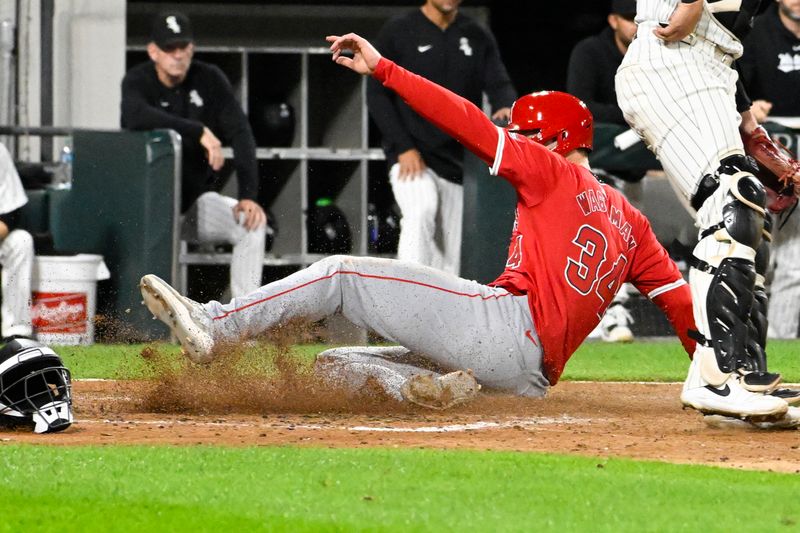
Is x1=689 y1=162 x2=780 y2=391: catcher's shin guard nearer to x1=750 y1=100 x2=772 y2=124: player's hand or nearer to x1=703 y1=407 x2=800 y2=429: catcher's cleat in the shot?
x1=703 y1=407 x2=800 y2=429: catcher's cleat

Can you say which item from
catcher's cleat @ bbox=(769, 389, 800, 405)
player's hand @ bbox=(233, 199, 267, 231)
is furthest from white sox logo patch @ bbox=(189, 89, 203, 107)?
catcher's cleat @ bbox=(769, 389, 800, 405)

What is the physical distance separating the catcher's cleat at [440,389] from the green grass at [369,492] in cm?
92

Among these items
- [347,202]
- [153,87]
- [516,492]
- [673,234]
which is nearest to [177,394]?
[516,492]

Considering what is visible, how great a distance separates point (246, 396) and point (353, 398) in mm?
417

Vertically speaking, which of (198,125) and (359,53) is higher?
(359,53)

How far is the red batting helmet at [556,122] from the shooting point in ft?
18.3

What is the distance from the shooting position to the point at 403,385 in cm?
548

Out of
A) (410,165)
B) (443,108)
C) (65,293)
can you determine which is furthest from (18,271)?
(443,108)

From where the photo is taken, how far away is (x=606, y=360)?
334 inches

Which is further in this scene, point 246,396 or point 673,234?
point 673,234

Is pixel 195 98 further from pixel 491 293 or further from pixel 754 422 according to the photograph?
pixel 754 422

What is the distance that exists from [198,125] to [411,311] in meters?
4.64

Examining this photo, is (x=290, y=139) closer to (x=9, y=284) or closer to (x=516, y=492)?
(x=9, y=284)

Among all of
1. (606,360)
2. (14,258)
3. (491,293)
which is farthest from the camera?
(14,258)
